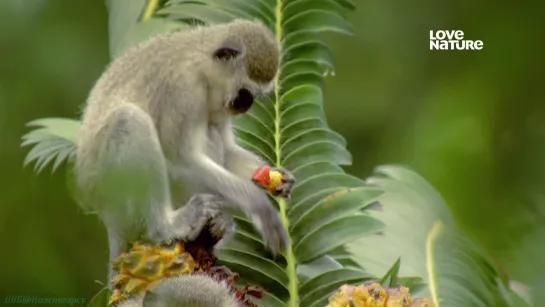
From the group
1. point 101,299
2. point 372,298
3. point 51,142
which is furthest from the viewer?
point 51,142

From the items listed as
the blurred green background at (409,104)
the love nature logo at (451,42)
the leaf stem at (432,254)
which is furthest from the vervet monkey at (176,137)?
the love nature logo at (451,42)

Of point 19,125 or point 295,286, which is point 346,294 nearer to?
point 295,286

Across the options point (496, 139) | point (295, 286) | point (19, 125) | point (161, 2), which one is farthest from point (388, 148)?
point (19, 125)

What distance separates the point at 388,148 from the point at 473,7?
1.98ft

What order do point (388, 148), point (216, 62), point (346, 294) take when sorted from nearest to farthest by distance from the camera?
1. point (346, 294)
2. point (216, 62)
3. point (388, 148)

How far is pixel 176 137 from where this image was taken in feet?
9.37

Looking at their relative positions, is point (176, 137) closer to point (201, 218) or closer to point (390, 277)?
point (201, 218)

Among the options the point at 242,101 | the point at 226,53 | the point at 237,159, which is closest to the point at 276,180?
the point at 237,159

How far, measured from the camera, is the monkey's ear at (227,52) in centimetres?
288

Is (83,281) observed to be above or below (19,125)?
below

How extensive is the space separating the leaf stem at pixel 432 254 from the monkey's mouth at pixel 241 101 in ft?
2.54

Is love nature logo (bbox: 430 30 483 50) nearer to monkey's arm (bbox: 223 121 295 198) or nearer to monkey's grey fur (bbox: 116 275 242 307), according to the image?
monkey's arm (bbox: 223 121 295 198)

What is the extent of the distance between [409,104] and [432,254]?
1.75 feet

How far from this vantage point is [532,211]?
3.13 m
